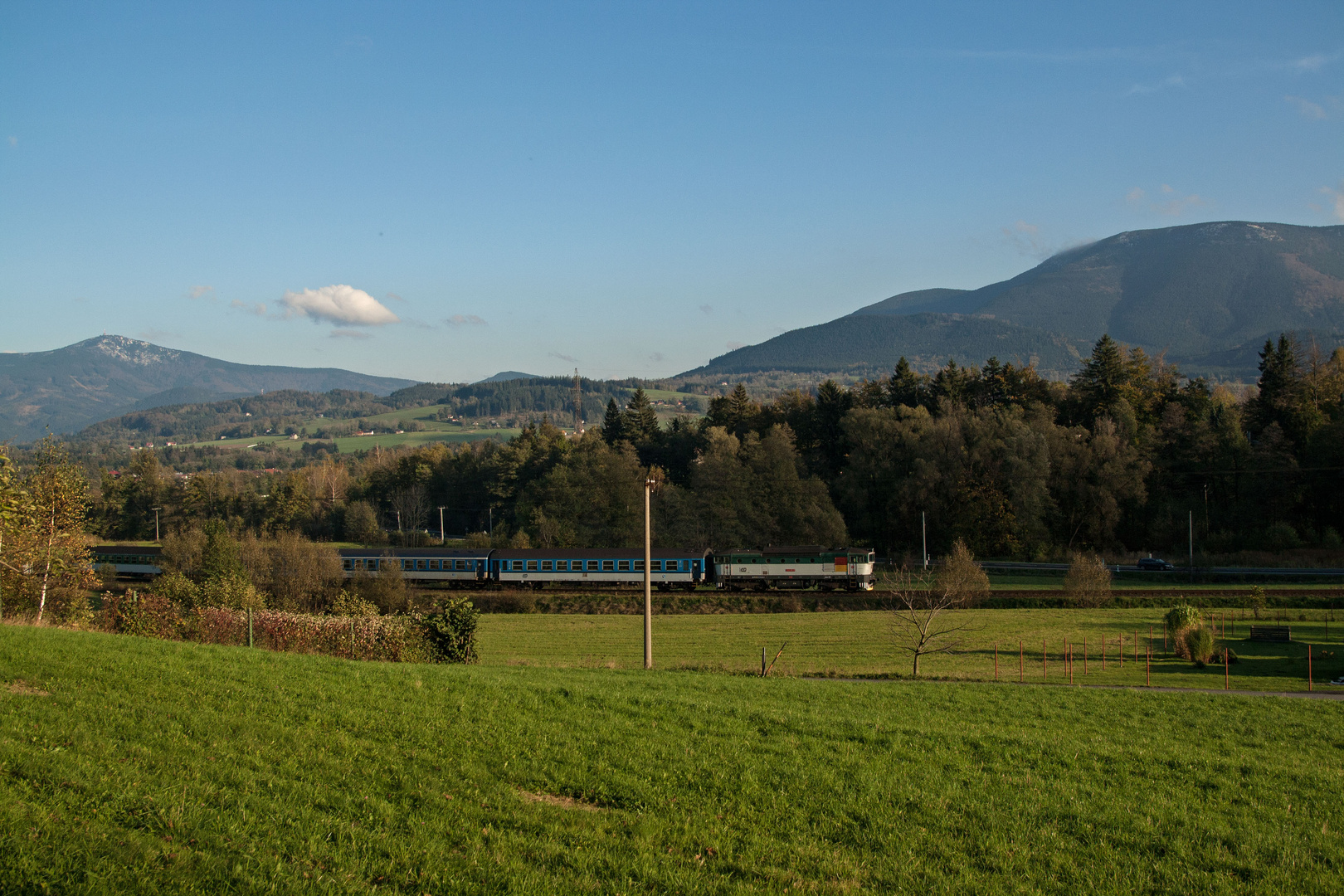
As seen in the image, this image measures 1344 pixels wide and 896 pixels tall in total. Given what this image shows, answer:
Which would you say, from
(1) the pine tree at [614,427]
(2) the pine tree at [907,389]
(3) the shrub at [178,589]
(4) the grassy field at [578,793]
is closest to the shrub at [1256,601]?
(4) the grassy field at [578,793]

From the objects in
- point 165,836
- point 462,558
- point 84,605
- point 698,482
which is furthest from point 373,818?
point 698,482

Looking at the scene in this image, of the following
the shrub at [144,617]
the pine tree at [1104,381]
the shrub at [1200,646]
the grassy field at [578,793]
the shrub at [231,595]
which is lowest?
the shrub at [1200,646]

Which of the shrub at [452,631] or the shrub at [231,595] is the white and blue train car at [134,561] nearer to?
the shrub at [231,595]

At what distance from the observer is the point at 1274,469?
5731cm

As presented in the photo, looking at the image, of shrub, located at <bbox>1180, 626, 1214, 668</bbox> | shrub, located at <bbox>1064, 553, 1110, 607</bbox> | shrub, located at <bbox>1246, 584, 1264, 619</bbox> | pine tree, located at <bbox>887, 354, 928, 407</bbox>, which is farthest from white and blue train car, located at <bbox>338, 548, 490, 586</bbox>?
pine tree, located at <bbox>887, 354, 928, 407</bbox>

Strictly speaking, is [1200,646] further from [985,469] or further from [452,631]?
[985,469]

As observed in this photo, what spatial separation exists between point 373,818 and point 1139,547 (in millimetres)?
65574

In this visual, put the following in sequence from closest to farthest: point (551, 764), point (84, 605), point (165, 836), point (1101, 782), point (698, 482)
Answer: point (165, 836), point (551, 764), point (1101, 782), point (84, 605), point (698, 482)

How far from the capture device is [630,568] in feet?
160

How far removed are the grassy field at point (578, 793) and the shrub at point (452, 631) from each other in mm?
8196

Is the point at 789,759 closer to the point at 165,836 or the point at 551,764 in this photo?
the point at 551,764

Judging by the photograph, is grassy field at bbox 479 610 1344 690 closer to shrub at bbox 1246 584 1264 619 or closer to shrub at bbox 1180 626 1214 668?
shrub at bbox 1180 626 1214 668

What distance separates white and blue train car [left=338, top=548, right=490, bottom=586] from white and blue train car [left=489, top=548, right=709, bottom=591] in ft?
3.36

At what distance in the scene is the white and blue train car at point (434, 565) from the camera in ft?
165
